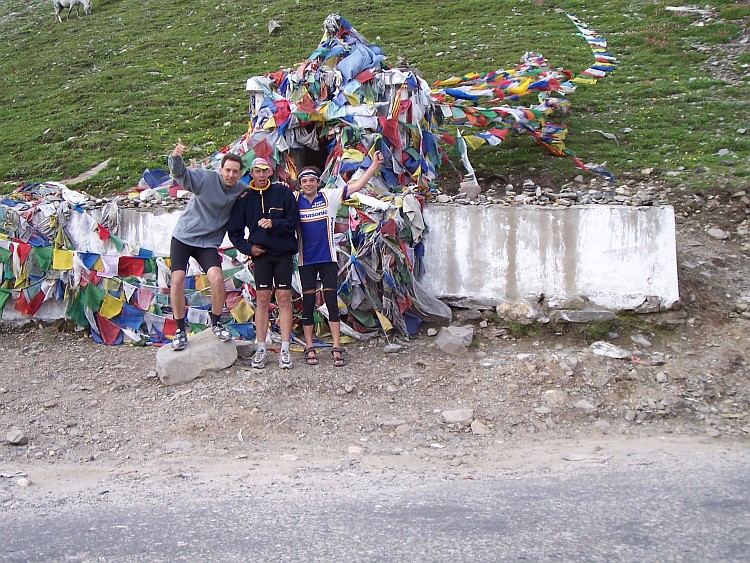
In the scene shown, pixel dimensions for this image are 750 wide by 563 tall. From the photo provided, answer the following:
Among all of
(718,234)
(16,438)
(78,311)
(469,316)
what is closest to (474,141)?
(718,234)

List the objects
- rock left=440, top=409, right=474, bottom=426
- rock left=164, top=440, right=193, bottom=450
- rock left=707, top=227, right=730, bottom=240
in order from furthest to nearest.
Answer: rock left=707, top=227, right=730, bottom=240 < rock left=440, top=409, right=474, bottom=426 < rock left=164, top=440, right=193, bottom=450

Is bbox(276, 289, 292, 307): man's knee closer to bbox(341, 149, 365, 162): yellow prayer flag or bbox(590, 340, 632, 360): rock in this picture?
bbox(341, 149, 365, 162): yellow prayer flag

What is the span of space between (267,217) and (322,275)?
2.52ft

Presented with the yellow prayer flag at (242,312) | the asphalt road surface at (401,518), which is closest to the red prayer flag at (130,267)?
the yellow prayer flag at (242,312)

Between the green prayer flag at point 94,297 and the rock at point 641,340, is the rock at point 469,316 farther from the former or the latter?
the green prayer flag at point 94,297

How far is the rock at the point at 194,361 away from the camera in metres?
6.61

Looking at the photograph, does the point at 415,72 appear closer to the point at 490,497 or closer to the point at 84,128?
the point at 490,497

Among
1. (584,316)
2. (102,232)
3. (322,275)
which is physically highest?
(102,232)

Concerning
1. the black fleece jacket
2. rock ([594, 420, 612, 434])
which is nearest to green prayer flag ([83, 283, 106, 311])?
the black fleece jacket

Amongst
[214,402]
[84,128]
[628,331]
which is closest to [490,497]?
[214,402]

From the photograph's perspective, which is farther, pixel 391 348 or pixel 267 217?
pixel 391 348

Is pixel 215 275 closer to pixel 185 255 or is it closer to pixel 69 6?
pixel 185 255

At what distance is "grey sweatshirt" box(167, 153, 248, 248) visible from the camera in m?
6.69

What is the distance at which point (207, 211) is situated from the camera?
22.1ft
